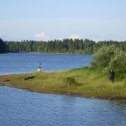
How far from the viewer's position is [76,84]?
6488 cm

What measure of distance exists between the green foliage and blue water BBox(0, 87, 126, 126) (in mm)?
9542

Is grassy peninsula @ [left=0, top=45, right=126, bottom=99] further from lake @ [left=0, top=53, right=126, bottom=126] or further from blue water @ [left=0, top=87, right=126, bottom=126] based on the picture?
blue water @ [left=0, top=87, right=126, bottom=126]

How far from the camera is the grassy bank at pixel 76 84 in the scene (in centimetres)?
6019

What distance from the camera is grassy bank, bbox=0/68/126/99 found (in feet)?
197

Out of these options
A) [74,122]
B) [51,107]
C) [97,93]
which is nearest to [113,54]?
[97,93]

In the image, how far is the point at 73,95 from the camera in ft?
199

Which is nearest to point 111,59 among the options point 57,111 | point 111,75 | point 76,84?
point 111,75

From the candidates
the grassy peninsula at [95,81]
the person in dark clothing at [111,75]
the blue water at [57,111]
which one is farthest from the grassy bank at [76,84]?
the blue water at [57,111]

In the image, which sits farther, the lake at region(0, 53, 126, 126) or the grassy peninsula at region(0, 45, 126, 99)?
the grassy peninsula at region(0, 45, 126, 99)

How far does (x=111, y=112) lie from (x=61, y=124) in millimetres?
8314

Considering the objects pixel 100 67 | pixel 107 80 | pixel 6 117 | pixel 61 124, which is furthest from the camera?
pixel 100 67

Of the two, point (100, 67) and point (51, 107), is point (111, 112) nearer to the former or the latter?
point (51, 107)

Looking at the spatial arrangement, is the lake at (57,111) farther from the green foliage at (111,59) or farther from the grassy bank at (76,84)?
the green foliage at (111,59)

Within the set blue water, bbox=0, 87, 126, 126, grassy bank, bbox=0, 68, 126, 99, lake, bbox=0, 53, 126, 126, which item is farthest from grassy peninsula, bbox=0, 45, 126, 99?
blue water, bbox=0, 87, 126, 126
